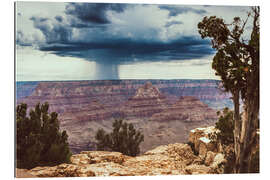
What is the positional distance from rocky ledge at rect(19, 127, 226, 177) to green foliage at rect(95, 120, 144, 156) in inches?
4.1

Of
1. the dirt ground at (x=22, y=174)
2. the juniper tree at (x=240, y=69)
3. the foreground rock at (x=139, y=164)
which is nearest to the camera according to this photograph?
the dirt ground at (x=22, y=174)

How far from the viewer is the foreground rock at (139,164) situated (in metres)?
5.56

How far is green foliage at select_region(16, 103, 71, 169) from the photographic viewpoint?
17.6 feet

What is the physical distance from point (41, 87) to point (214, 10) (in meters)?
3.19

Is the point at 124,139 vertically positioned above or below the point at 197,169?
above

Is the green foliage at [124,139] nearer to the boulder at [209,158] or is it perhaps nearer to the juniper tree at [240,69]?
the boulder at [209,158]

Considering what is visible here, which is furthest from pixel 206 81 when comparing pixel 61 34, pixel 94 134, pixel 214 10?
pixel 61 34

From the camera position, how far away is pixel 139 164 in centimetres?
577

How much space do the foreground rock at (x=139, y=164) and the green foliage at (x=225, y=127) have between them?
303 millimetres

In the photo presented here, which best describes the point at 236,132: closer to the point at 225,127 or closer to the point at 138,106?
the point at 225,127

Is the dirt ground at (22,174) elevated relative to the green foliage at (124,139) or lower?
lower

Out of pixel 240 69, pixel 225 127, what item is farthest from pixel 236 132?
pixel 240 69

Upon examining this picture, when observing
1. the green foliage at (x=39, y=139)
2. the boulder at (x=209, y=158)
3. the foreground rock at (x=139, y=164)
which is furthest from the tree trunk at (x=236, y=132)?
the green foliage at (x=39, y=139)

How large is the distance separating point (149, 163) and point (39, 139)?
1855 millimetres
